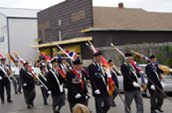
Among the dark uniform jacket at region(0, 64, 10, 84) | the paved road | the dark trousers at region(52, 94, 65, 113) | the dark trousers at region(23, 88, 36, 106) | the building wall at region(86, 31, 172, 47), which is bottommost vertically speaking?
the paved road

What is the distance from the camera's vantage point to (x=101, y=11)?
104 ft

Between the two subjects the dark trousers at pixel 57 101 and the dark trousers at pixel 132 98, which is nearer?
the dark trousers at pixel 132 98

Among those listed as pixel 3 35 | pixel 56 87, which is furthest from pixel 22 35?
pixel 56 87

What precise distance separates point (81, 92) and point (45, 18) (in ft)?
93.2

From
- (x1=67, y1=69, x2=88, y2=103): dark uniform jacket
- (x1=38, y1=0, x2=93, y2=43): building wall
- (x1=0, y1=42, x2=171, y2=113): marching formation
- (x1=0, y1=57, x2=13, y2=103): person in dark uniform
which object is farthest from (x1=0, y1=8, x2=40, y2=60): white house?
(x1=67, y1=69, x2=88, y2=103): dark uniform jacket

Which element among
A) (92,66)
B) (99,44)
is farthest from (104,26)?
(92,66)

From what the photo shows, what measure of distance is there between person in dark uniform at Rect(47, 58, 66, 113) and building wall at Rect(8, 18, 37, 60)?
118 ft

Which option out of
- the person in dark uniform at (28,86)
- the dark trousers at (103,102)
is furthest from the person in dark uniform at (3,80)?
the dark trousers at (103,102)

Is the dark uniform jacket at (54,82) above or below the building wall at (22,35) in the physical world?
below

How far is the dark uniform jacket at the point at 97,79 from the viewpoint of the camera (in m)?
9.73

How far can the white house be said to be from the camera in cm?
4666

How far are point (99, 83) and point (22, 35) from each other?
38292 millimetres

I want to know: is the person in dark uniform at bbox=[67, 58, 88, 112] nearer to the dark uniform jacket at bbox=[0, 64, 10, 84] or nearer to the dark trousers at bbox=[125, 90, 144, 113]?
the dark trousers at bbox=[125, 90, 144, 113]

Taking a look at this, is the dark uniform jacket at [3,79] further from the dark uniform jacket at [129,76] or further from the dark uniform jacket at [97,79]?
the dark uniform jacket at [97,79]
